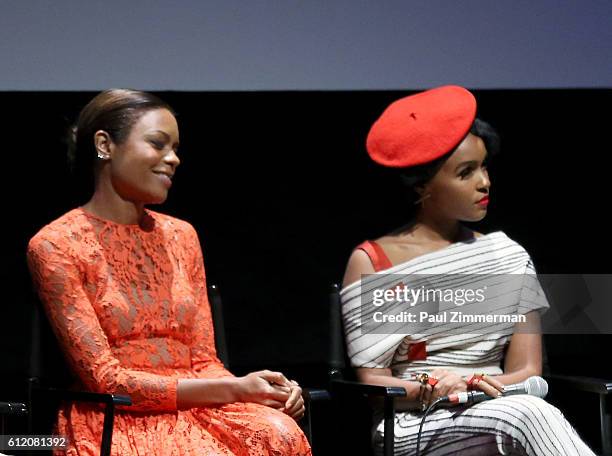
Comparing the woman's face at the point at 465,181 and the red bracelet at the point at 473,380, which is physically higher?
the woman's face at the point at 465,181

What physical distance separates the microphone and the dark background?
0.69 meters

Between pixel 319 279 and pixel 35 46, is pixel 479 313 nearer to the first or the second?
pixel 319 279

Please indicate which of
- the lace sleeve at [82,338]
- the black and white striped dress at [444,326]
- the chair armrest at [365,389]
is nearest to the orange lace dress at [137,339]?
the lace sleeve at [82,338]

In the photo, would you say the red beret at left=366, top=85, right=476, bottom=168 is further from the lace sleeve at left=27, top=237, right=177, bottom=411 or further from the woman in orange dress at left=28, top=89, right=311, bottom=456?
the lace sleeve at left=27, top=237, right=177, bottom=411

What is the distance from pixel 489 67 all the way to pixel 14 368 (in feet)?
5.57

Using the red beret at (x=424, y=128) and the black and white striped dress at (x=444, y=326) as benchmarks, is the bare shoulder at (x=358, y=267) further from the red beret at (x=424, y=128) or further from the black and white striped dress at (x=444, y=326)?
the red beret at (x=424, y=128)

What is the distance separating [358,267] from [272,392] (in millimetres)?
627

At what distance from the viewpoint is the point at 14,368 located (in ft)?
12.3

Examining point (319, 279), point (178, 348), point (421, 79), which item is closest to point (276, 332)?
point (319, 279)

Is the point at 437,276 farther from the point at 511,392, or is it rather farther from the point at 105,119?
the point at 105,119

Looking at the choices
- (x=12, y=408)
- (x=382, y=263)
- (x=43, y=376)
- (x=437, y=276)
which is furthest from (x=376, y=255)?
(x=12, y=408)

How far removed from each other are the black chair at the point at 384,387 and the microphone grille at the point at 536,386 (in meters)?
0.15

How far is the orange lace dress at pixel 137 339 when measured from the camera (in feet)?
10.2

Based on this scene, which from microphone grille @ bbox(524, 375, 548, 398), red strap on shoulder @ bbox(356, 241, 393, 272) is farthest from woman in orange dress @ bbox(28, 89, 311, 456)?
microphone grille @ bbox(524, 375, 548, 398)
